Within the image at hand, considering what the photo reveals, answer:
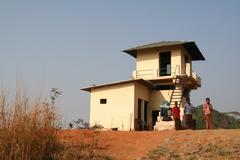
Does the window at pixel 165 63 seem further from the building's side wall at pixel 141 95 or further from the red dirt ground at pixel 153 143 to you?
the red dirt ground at pixel 153 143

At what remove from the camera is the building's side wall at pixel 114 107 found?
21.2 metres

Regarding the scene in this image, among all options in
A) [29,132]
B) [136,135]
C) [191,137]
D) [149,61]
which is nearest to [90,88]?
[149,61]

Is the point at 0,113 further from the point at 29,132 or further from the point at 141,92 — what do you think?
the point at 141,92

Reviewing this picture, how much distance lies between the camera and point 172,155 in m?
8.34

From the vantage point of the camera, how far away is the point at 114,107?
854 inches

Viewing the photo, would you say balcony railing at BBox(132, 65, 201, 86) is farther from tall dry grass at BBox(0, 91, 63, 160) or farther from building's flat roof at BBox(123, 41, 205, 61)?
tall dry grass at BBox(0, 91, 63, 160)

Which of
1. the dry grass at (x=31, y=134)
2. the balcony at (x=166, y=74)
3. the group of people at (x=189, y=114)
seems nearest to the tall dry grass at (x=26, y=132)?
the dry grass at (x=31, y=134)

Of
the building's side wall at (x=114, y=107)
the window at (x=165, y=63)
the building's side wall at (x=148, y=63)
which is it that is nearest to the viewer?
the building's side wall at (x=114, y=107)

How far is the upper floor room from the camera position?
23344 millimetres

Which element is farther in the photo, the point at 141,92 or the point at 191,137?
the point at 141,92

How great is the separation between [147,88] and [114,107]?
3.02 meters

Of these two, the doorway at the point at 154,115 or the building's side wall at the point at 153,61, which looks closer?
the building's side wall at the point at 153,61

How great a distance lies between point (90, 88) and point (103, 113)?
177 cm

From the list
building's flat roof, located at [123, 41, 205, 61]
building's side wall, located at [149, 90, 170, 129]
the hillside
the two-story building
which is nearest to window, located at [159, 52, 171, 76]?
the two-story building
